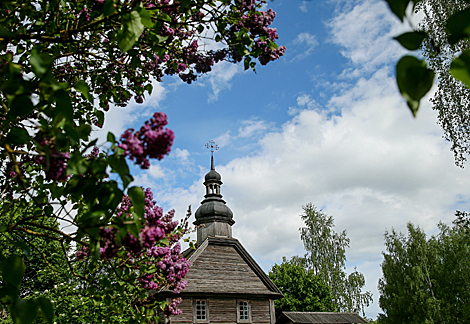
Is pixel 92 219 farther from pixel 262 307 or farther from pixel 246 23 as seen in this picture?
pixel 262 307

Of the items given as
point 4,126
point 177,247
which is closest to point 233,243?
point 177,247

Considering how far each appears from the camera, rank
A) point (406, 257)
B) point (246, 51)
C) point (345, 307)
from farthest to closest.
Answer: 1. point (345, 307)
2. point (406, 257)
3. point (246, 51)

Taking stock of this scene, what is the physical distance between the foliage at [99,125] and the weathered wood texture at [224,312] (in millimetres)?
15532

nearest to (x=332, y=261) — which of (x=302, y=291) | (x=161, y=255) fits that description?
(x=302, y=291)

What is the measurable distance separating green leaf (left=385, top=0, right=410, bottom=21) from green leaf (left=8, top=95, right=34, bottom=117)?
1432 mm

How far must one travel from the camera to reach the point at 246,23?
10.9 ft

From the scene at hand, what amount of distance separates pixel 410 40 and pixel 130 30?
131 cm

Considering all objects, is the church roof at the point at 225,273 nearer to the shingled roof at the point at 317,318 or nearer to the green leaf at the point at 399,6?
the shingled roof at the point at 317,318

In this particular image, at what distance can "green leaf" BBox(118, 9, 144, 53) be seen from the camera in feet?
5.40

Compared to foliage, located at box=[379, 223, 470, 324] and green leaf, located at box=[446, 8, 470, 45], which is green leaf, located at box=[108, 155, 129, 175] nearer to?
green leaf, located at box=[446, 8, 470, 45]

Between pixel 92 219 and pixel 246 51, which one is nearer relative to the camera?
pixel 92 219

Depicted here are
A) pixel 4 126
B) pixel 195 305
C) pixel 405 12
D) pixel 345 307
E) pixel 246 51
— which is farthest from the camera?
pixel 345 307

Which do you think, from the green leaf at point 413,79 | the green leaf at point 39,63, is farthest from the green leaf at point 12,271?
the green leaf at point 413,79

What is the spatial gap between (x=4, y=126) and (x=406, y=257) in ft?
95.4
